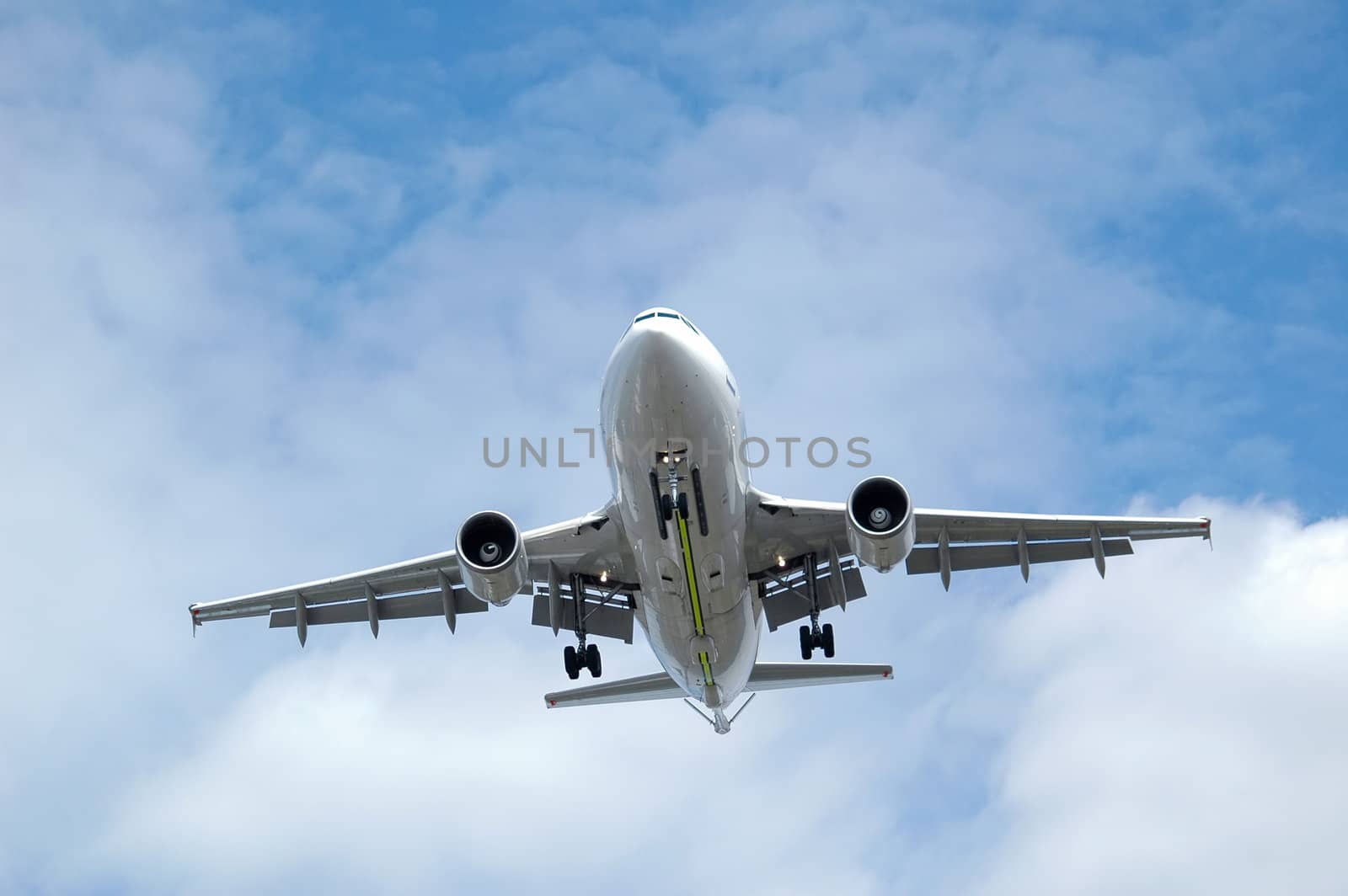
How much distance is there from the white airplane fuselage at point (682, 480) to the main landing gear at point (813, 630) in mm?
1085

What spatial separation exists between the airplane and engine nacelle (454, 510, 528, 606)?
28mm

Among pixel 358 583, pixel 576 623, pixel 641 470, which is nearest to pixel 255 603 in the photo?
pixel 358 583

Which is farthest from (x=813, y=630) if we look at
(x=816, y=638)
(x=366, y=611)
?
(x=366, y=611)

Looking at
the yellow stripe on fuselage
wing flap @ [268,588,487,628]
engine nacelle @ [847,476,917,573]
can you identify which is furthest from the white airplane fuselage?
wing flap @ [268,588,487,628]

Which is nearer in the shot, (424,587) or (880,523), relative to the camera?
(880,523)

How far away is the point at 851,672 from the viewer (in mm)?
24734

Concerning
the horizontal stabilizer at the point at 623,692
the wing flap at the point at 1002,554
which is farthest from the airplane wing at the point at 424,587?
the wing flap at the point at 1002,554

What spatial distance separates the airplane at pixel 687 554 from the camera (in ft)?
60.1

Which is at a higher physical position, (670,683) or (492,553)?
Result: (492,553)

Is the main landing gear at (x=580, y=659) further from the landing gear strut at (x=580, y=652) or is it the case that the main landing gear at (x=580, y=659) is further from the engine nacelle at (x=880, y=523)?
the engine nacelle at (x=880, y=523)

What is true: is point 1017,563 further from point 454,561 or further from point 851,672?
point 454,561

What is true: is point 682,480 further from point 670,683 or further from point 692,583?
point 670,683

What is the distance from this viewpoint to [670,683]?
25.3m

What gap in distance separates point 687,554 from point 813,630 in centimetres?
425
